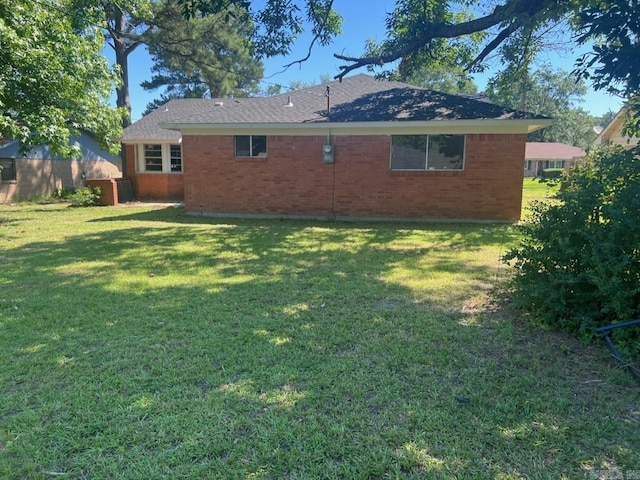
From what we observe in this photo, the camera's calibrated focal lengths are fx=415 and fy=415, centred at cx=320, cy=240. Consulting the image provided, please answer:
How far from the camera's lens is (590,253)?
12.9 feet

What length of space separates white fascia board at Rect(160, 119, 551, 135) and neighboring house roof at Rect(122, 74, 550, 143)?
3 cm

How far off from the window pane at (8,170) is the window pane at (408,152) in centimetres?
1657

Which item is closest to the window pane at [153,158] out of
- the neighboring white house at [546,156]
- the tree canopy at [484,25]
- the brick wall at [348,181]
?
the brick wall at [348,181]

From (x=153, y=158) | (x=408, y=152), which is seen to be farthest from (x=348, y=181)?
(x=153, y=158)

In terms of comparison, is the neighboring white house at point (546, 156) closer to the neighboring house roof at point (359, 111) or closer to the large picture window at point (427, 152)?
the neighboring house roof at point (359, 111)

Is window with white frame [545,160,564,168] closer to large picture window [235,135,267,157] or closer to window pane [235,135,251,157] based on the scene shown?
large picture window [235,135,267,157]

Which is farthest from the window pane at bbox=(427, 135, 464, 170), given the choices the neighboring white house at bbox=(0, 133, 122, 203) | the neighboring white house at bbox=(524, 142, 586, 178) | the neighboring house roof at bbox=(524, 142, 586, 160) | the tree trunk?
the neighboring house roof at bbox=(524, 142, 586, 160)

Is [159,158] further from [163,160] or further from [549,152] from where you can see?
[549,152]

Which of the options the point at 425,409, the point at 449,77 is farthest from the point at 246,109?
the point at 449,77

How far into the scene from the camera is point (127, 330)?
418 centimetres

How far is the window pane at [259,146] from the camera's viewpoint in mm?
12508

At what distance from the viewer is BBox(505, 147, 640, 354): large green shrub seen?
3.63 meters

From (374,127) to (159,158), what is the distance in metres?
10.9

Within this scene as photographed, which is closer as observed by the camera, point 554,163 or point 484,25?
point 484,25
